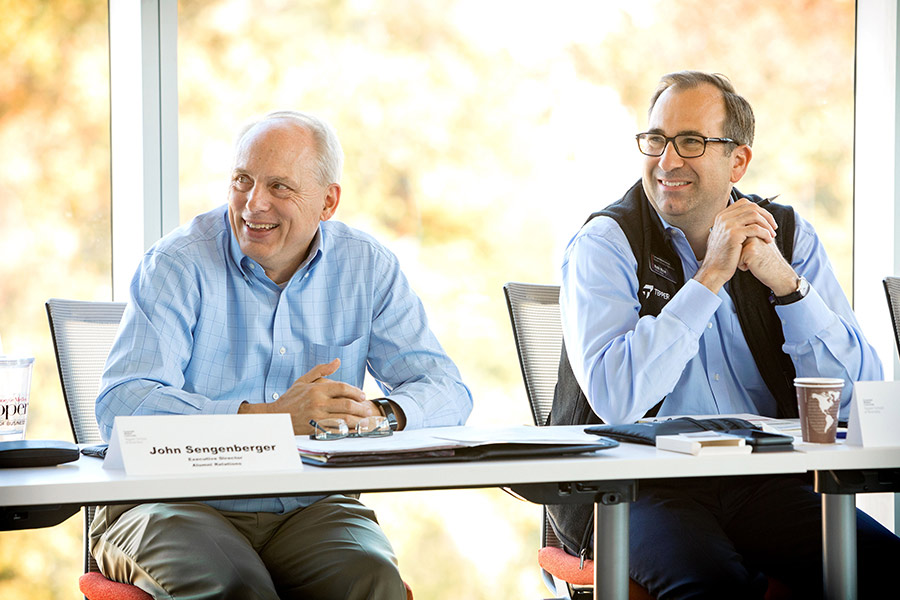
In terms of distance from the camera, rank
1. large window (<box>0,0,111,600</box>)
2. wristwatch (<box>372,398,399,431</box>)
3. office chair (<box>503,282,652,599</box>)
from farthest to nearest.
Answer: large window (<box>0,0,111,600</box>)
office chair (<box>503,282,652,599</box>)
wristwatch (<box>372,398,399,431</box>)

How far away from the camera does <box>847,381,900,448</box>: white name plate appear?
4.55ft

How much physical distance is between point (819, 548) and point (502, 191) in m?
1.80

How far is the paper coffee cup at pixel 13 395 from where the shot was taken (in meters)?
1.46

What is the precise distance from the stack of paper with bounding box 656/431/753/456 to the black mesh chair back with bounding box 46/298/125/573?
1.19m

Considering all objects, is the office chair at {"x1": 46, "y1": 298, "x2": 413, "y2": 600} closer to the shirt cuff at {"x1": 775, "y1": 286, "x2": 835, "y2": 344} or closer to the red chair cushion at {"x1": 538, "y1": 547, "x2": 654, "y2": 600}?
the red chair cushion at {"x1": 538, "y1": 547, "x2": 654, "y2": 600}

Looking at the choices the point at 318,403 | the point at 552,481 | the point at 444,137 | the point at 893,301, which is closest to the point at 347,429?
the point at 318,403

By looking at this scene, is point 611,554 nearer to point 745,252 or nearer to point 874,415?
point 874,415

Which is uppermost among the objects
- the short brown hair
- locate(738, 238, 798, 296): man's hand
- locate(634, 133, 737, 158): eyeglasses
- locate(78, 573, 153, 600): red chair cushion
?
the short brown hair

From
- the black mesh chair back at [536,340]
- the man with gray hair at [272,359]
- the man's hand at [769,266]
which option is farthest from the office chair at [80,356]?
the man's hand at [769,266]

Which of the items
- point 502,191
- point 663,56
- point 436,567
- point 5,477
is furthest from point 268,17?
point 5,477

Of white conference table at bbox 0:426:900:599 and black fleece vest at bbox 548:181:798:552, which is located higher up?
black fleece vest at bbox 548:181:798:552

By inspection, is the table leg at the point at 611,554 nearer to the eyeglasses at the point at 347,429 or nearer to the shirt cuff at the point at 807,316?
the eyeglasses at the point at 347,429

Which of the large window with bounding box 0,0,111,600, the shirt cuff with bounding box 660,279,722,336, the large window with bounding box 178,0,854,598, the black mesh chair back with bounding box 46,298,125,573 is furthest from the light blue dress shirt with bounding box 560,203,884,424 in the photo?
the large window with bounding box 0,0,111,600

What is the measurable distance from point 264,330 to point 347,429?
19.9 inches
